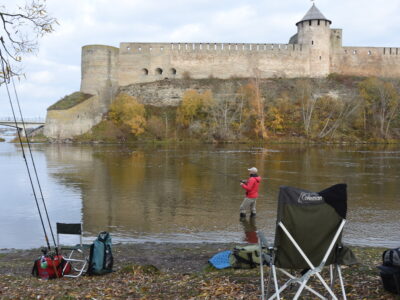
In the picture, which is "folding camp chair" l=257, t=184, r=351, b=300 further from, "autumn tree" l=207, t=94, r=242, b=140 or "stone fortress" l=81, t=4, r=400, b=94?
"stone fortress" l=81, t=4, r=400, b=94

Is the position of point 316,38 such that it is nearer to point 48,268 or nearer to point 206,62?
point 206,62

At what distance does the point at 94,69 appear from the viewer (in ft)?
Answer: 184

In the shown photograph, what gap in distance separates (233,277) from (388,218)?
20.9ft

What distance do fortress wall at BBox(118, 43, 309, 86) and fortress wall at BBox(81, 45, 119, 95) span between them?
6.95ft

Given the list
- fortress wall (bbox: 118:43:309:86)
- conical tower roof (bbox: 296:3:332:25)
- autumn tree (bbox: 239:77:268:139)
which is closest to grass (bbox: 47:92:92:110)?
fortress wall (bbox: 118:43:309:86)

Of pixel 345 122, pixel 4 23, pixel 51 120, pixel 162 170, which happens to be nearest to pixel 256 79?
pixel 345 122

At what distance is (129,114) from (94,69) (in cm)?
1079

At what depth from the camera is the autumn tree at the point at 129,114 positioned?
49.1m

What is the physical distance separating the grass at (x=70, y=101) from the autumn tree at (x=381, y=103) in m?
34.9

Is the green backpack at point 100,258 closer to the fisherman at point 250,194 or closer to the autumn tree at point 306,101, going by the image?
the fisherman at point 250,194

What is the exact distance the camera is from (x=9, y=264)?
22.5 ft

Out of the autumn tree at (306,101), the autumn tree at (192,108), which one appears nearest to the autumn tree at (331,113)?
the autumn tree at (306,101)

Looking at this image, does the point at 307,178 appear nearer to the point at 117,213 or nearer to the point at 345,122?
the point at 117,213

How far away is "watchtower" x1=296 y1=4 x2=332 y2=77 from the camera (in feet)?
181
